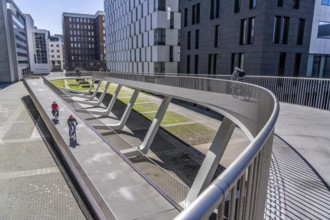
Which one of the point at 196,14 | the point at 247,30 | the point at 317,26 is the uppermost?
the point at 196,14

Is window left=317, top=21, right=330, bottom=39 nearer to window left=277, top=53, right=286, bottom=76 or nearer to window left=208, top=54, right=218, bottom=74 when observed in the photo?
window left=277, top=53, right=286, bottom=76

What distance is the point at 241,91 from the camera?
9.44 metres

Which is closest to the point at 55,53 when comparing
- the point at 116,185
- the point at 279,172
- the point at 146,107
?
the point at 146,107

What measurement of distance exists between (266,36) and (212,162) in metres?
17.0

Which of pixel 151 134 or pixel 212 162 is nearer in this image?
pixel 212 162

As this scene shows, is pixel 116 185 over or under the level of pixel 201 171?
over

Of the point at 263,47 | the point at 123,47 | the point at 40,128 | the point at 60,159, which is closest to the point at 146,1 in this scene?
the point at 123,47

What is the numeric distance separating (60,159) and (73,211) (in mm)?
5991

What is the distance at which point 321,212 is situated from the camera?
3541 mm

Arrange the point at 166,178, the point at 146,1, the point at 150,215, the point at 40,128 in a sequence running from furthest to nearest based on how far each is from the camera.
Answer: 1. the point at 146,1
2. the point at 40,128
3. the point at 166,178
4. the point at 150,215

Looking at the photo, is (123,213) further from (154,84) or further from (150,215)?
(154,84)

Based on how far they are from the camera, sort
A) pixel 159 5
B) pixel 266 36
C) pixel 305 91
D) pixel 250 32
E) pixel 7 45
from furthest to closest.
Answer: pixel 7 45, pixel 159 5, pixel 250 32, pixel 266 36, pixel 305 91

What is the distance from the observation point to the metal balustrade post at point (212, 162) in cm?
1095

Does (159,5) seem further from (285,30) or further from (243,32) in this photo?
(285,30)
